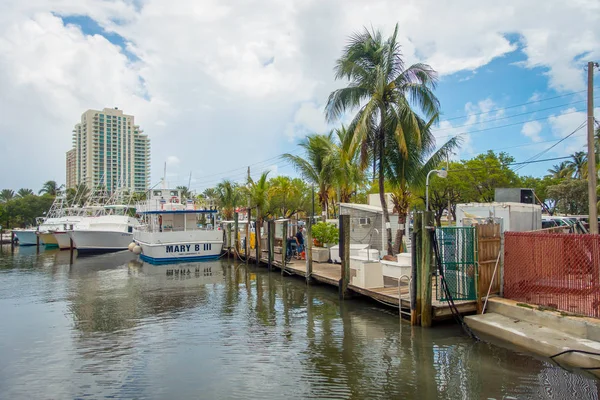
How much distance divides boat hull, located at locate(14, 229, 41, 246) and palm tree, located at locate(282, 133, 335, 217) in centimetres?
3914

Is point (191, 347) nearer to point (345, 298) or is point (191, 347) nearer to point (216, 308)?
point (216, 308)

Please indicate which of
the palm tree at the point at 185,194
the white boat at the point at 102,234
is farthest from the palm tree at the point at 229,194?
the white boat at the point at 102,234

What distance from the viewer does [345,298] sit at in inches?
526

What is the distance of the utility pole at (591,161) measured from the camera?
12102 millimetres

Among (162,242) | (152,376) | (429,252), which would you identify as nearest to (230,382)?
(152,376)

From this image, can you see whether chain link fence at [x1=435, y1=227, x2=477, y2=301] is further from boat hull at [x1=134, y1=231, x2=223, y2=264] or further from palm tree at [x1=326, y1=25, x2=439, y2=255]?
boat hull at [x1=134, y1=231, x2=223, y2=264]

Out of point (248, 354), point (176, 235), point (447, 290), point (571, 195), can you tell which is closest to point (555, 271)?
point (447, 290)

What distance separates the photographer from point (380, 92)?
53.7ft

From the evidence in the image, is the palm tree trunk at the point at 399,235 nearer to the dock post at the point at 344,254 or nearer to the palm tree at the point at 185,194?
the dock post at the point at 344,254

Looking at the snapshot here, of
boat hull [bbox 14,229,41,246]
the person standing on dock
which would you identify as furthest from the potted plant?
boat hull [bbox 14,229,41,246]

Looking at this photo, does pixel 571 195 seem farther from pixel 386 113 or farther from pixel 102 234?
pixel 102 234

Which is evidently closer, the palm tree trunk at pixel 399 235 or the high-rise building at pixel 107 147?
the palm tree trunk at pixel 399 235

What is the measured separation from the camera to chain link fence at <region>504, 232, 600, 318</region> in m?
7.72

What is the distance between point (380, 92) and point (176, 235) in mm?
16978
